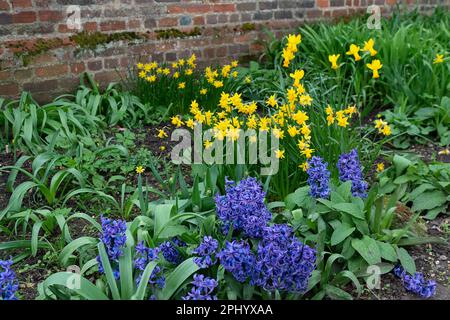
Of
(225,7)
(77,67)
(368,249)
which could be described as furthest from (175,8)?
(368,249)

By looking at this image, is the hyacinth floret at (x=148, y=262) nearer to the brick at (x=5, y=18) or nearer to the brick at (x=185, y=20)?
the brick at (x=5, y=18)

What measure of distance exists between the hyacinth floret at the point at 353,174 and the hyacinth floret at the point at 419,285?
437mm

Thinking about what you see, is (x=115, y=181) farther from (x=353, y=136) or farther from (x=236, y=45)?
(x=236, y=45)

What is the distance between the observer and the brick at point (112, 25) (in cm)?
428

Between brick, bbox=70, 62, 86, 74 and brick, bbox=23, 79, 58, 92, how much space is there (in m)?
0.17

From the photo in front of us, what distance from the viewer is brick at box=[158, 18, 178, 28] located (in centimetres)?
459

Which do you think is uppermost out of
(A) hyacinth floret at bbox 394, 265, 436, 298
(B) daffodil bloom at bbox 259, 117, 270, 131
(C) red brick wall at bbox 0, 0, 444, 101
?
(C) red brick wall at bbox 0, 0, 444, 101

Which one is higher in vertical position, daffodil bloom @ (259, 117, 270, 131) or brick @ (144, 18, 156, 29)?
brick @ (144, 18, 156, 29)

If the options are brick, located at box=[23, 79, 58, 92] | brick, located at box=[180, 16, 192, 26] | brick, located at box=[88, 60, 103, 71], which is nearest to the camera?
brick, located at box=[23, 79, 58, 92]

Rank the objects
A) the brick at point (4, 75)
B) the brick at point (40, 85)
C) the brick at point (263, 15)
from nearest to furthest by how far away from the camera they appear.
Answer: the brick at point (4, 75) → the brick at point (40, 85) → the brick at point (263, 15)

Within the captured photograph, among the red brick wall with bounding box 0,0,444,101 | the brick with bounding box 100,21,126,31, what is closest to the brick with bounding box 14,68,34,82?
the red brick wall with bounding box 0,0,444,101

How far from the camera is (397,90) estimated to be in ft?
13.6

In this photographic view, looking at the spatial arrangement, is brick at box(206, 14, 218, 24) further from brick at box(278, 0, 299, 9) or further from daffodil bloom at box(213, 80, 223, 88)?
daffodil bloom at box(213, 80, 223, 88)

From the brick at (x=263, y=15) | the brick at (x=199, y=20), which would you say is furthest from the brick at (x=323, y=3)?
the brick at (x=199, y=20)
